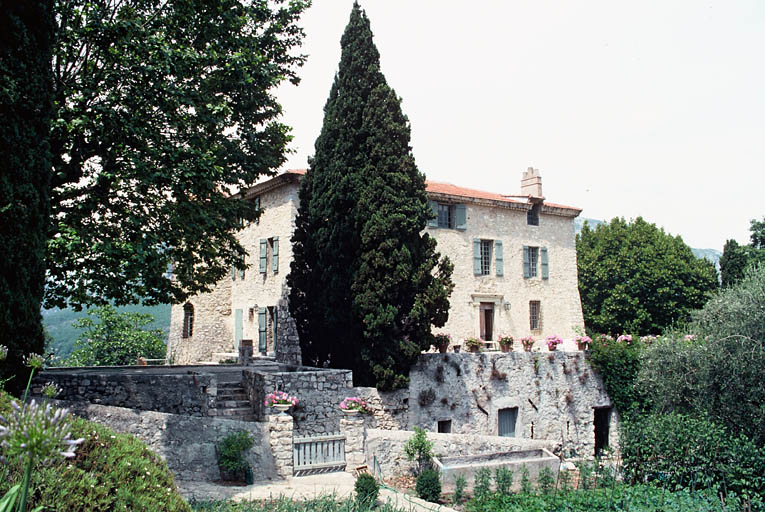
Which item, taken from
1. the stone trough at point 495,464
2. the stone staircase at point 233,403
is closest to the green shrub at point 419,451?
the stone trough at point 495,464

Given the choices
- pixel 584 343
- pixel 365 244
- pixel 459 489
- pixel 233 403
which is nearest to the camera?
pixel 459 489

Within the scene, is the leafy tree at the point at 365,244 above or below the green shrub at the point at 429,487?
above

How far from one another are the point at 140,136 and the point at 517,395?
14704 mm

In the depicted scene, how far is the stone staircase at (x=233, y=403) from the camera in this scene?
14.7 meters

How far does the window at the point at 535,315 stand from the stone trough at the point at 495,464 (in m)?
11.5

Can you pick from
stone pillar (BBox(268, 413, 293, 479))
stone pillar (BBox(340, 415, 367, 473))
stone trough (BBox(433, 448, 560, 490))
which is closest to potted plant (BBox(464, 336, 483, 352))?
stone trough (BBox(433, 448, 560, 490))

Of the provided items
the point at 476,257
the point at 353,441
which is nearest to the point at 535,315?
the point at 476,257

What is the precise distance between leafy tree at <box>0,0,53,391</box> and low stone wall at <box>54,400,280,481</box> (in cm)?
204

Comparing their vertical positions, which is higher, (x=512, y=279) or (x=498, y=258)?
(x=498, y=258)

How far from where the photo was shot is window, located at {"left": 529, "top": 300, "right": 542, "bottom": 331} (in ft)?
88.6

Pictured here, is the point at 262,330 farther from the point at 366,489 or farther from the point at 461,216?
the point at 366,489

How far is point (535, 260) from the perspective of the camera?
27.4 m

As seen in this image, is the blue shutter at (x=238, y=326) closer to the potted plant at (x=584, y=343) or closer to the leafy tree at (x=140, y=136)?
the leafy tree at (x=140, y=136)

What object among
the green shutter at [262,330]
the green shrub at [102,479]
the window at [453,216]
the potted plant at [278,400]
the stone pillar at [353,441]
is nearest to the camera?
the green shrub at [102,479]
